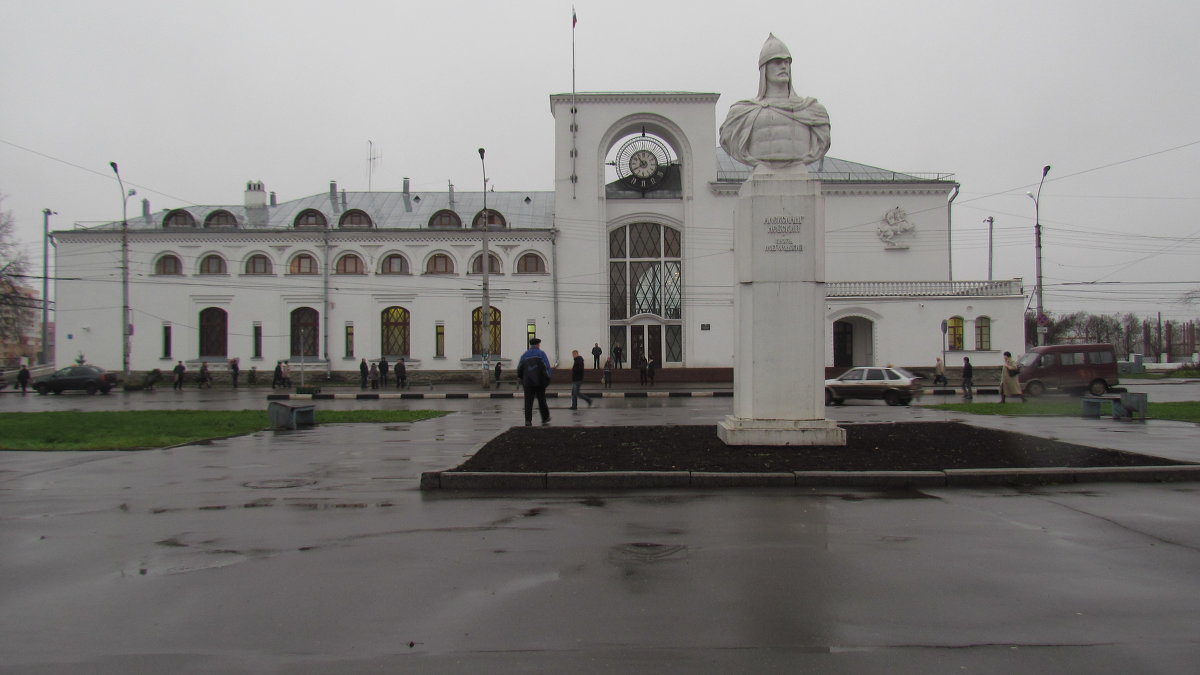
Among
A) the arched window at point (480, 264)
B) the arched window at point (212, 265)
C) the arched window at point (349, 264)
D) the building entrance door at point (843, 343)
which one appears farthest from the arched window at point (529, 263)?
the building entrance door at point (843, 343)

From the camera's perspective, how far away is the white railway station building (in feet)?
135

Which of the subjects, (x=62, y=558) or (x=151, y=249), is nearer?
(x=62, y=558)

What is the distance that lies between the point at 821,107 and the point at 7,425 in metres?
17.7

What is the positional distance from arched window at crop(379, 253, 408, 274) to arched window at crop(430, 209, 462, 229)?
8.59 ft

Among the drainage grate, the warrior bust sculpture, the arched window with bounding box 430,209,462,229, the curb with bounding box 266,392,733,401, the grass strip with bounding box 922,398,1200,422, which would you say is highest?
the arched window with bounding box 430,209,462,229

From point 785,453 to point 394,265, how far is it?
35443 millimetres

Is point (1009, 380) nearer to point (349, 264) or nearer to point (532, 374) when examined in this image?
point (532, 374)

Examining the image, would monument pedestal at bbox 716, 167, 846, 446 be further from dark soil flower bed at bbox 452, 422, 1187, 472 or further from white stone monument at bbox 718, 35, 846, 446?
dark soil flower bed at bbox 452, 422, 1187, 472

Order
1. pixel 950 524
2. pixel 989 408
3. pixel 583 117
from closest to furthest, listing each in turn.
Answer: pixel 950 524, pixel 989 408, pixel 583 117

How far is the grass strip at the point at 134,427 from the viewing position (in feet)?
41.7

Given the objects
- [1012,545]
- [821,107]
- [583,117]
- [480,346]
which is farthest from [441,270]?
[1012,545]

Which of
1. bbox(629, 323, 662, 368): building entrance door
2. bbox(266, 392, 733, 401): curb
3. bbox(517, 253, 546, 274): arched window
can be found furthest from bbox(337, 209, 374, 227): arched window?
bbox(629, 323, 662, 368): building entrance door

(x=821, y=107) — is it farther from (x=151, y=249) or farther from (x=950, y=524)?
(x=151, y=249)

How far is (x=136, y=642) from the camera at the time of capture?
13.0 ft
